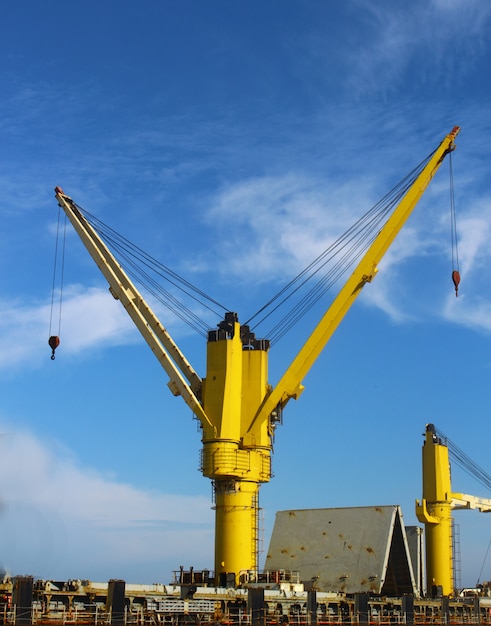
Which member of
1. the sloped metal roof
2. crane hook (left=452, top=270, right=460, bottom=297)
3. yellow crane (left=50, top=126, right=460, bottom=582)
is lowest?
the sloped metal roof

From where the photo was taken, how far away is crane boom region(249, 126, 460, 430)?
55.9 m

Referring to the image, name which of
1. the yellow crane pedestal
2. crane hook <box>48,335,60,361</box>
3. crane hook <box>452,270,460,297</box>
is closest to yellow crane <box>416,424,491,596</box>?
the yellow crane pedestal

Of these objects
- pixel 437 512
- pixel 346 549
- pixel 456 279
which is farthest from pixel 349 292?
pixel 437 512

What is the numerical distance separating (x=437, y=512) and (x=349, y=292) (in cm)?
2686

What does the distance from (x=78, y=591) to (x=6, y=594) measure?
3.62 meters

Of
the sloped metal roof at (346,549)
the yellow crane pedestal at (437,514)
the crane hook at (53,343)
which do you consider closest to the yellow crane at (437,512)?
the yellow crane pedestal at (437,514)

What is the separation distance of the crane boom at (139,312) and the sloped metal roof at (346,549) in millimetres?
15753

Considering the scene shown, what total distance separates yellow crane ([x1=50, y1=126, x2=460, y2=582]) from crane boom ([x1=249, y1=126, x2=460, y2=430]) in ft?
0.21

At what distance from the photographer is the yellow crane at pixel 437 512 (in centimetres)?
7450

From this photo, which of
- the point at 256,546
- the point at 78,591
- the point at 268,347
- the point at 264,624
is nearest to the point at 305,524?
the point at 256,546

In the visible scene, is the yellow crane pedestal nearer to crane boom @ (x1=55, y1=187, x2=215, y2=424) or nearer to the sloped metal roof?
the sloped metal roof

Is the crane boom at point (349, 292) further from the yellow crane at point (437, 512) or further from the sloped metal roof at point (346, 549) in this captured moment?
the yellow crane at point (437, 512)

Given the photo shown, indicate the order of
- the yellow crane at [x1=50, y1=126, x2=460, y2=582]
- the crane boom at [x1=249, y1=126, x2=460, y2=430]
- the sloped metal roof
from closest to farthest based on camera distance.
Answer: the yellow crane at [x1=50, y1=126, x2=460, y2=582] → the crane boom at [x1=249, y1=126, x2=460, y2=430] → the sloped metal roof

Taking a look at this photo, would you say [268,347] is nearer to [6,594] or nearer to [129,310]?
[129,310]
